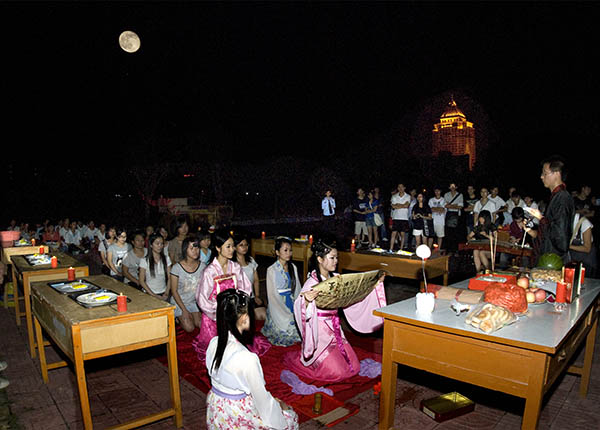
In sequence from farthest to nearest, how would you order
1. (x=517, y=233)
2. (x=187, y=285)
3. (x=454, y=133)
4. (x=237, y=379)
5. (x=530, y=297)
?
(x=454, y=133)
(x=517, y=233)
(x=187, y=285)
(x=530, y=297)
(x=237, y=379)

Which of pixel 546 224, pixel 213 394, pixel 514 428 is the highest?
pixel 546 224

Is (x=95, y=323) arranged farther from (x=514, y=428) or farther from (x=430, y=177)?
(x=430, y=177)

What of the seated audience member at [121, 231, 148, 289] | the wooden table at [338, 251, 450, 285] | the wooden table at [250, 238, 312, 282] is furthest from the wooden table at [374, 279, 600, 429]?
the wooden table at [250, 238, 312, 282]

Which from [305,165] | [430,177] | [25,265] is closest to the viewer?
[25,265]

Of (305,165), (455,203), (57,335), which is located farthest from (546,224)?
(305,165)

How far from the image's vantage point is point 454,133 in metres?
40.7

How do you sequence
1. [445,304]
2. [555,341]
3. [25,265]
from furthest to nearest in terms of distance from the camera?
[25,265]
[445,304]
[555,341]

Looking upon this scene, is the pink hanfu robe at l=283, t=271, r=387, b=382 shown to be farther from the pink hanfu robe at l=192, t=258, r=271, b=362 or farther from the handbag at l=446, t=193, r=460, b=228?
the handbag at l=446, t=193, r=460, b=228

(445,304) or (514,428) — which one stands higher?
(445,304)

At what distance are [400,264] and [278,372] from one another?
121 inches

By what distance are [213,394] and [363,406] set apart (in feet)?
5.41

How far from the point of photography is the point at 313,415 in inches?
135

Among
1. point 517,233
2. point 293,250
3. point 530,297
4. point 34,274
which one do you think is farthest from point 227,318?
point 517,233

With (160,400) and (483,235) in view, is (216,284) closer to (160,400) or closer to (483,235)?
(160,400)
